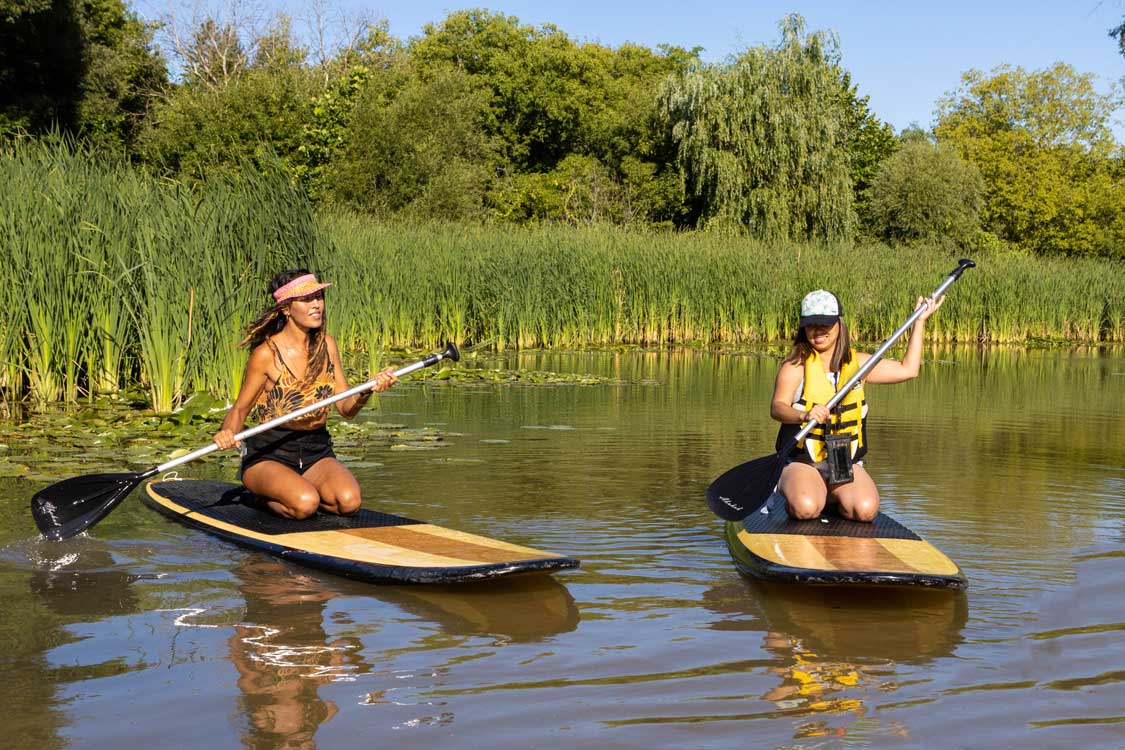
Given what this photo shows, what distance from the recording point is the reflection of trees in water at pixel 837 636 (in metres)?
3.61

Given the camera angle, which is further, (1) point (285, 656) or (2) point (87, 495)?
(2) point (87, 495)

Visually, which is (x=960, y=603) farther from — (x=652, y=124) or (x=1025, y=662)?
(x=652, y=124)

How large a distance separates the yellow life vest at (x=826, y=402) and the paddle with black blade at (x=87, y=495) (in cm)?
168

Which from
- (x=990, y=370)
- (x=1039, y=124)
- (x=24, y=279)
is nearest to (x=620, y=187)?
(x=990, y=370)

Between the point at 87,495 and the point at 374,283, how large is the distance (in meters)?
8.99

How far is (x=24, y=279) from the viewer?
8562 millimetres

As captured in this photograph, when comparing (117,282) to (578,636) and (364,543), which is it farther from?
(578,636)

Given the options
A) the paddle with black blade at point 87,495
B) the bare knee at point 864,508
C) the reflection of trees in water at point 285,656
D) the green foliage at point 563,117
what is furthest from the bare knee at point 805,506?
the green foliage at point 563,117

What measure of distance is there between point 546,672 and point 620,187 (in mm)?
37153

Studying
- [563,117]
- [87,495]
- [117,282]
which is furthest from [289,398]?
[563,117]

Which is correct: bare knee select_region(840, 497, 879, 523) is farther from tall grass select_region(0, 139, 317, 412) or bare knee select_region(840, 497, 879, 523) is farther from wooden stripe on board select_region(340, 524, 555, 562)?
tall grass select_region(0, 139, 317, 412)

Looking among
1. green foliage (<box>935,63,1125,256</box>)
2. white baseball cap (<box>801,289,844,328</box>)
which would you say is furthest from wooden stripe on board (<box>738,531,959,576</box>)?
green foliage (<box>935,63,1125,256</box>)

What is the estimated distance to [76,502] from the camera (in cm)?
566

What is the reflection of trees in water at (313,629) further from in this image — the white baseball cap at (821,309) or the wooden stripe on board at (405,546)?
the white baseball cap at (821,309)
